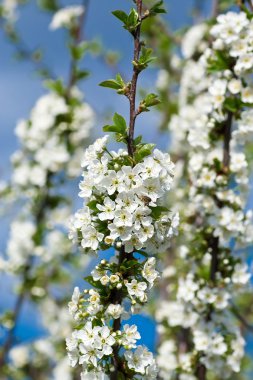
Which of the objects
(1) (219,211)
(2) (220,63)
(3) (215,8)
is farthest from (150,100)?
(3) (215,8)

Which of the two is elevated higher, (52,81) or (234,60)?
(52,81)

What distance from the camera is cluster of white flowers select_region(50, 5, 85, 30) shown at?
310 inches

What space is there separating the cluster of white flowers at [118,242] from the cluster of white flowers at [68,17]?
5.05m

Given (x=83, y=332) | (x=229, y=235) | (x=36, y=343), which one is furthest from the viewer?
(x=36, y=343)

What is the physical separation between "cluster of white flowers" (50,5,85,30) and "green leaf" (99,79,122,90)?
15.7ft

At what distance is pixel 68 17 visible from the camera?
787 centimetres

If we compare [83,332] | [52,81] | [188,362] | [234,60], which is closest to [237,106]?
[234,60]

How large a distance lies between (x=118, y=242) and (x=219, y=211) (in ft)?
5.73

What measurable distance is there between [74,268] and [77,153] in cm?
160

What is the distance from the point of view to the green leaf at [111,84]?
130 inches

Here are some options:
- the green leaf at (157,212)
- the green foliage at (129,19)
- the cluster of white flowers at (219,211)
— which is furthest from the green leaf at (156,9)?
the cluster of white flowers at (219,211)

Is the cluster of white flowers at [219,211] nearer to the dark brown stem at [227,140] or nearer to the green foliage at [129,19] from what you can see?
the dark brown stem at [227,140]

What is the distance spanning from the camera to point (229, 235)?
183 inches

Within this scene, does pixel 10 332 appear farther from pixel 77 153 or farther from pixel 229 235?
pixel 229 235
